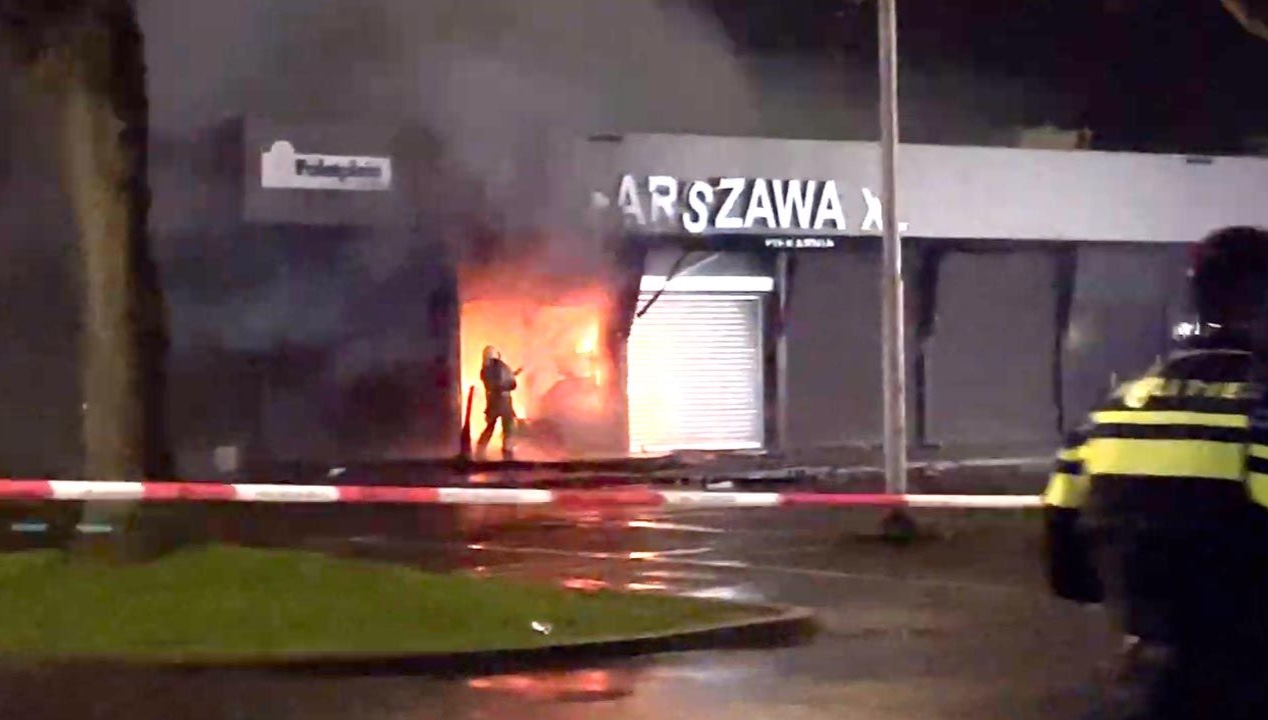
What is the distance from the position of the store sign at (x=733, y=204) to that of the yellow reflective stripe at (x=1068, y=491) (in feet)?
74.1

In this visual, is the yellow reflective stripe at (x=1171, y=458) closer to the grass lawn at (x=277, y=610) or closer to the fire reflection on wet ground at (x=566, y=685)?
the fire reflection on wet ground at (x=566, y=685)

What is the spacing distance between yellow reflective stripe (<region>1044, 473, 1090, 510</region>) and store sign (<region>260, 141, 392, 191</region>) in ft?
72.5

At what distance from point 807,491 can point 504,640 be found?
14.3 m

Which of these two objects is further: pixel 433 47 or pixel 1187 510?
pixel 433 47

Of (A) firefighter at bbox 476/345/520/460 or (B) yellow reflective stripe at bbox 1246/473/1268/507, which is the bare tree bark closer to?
(A) firefighter at bbox 476/345/520/460

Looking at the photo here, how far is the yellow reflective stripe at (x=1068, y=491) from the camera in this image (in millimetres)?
3764

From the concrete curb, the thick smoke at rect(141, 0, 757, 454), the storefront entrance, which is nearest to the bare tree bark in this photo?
the thick smoke at rect(141, 0, 757, 454)

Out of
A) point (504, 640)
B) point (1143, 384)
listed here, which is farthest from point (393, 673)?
point (1143, 384)

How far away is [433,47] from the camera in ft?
86.2

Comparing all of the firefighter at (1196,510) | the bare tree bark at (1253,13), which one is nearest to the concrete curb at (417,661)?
the firefighter at (1196,510)

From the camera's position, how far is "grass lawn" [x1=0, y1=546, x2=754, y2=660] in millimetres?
9781

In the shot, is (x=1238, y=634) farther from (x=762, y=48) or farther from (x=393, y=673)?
(x=762, y=48)

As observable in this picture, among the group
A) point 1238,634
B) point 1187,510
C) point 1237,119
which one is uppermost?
point 1237,119

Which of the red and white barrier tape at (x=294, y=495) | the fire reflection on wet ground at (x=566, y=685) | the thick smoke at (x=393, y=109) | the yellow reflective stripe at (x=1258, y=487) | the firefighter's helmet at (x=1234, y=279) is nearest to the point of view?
the yellow reflective stripe at (x=1258, y=487)
